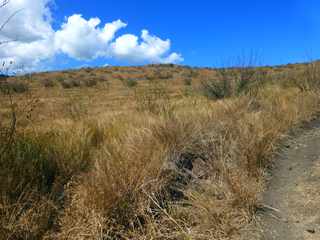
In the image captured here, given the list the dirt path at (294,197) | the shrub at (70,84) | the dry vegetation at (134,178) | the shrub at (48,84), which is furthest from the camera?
the shrub at (48,84)

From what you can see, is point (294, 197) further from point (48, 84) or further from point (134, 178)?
point (48, 84)

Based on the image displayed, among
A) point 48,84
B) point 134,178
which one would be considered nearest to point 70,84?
point 48,84

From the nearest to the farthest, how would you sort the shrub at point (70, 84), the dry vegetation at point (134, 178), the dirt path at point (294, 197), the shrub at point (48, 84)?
the dry vegetation at point (134, 178) → the dirt path at point (294, 197) → the shrub at point (70, 84) → the shrub at point (48, 84)

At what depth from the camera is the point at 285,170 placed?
214 inches

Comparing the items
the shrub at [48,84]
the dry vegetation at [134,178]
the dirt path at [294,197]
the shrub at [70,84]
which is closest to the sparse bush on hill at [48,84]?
the shrub at [48,84]

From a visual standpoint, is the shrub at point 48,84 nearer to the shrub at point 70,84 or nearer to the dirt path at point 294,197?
the shrub at point 70,84

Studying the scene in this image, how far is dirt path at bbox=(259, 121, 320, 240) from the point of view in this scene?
3664 millimetres

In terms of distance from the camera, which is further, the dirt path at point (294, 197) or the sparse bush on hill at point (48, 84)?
the sparse bush on hill at point (48, 84)

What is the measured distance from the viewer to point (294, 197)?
175 inches

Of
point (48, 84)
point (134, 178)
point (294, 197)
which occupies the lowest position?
point (294, 197)

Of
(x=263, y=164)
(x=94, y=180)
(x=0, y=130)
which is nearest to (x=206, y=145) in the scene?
(x=263, y=164)

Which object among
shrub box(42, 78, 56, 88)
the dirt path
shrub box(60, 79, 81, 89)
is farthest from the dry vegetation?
shrub box(42, 78, 56, 88)

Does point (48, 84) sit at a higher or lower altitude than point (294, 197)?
higher

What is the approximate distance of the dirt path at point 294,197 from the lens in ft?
12.0
